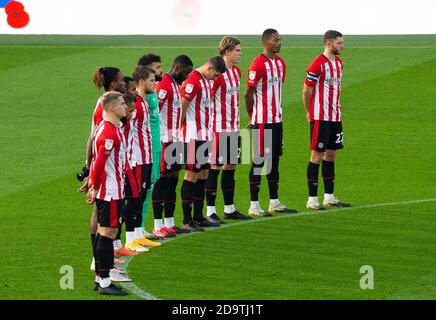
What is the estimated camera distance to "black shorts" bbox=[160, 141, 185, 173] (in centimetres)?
1462

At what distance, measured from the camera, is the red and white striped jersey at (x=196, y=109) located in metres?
15.0

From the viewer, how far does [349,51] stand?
110 feet

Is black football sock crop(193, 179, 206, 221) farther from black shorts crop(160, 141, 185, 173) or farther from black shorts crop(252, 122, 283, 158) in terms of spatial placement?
black shorts crop(252, 122, 283, 158)

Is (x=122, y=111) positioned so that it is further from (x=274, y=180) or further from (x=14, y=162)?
(x=14, y=162)

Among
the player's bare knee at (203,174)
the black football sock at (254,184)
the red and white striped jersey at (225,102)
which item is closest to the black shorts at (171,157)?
the player's bare knee at (203,174)

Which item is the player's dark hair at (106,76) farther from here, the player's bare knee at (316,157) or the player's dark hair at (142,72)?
the player's bare knee at (316,157)

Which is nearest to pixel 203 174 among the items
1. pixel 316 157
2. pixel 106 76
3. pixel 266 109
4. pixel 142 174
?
pixel 266 109

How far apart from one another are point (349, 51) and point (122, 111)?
73.5 ft

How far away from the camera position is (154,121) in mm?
14117

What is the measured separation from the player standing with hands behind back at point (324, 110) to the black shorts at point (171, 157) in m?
2.59

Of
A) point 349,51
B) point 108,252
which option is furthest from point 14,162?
point 349,51

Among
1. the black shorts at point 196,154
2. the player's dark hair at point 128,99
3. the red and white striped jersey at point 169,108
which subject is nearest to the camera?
the player's dark hair at point 128,99

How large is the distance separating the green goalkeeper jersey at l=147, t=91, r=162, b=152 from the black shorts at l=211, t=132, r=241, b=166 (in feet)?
5.38
